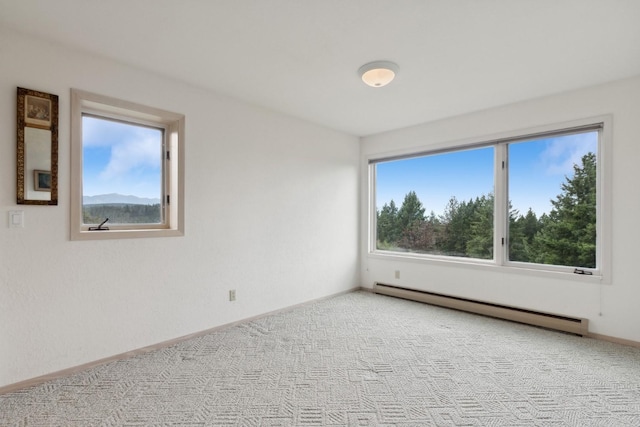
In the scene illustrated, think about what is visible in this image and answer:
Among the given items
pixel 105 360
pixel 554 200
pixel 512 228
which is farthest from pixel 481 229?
pixel 105 360

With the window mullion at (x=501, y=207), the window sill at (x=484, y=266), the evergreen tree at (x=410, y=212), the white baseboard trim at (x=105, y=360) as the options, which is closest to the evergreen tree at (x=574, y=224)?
the window sill at (x=484, y=266)

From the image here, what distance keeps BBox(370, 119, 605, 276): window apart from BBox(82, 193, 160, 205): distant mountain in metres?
3.23

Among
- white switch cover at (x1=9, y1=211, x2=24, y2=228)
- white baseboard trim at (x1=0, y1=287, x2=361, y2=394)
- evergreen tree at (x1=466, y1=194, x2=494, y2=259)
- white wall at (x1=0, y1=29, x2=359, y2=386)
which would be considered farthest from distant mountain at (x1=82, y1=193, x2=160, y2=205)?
evergreen tree at (x1=466, y1=194, x2=494, y2=259)

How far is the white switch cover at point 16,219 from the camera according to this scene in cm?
211

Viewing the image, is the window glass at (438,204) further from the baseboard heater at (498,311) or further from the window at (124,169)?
the window at (124,169)

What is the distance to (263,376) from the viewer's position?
2.30m

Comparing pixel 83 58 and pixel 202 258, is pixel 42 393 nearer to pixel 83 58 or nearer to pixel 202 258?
pixel 202 258

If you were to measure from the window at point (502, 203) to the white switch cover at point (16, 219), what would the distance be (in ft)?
Answer: 13.3

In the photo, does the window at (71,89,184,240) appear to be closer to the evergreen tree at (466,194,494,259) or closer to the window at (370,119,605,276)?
the window at (370,119,605,276)

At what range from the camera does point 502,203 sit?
371 centimetres

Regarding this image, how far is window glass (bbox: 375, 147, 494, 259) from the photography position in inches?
155

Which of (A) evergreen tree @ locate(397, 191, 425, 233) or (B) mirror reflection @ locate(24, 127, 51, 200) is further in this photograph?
(A) evergreen tree @ locate(397, 191, 425, 233)

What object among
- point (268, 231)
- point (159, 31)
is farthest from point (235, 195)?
point (159, 31)

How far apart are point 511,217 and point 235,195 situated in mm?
3213
